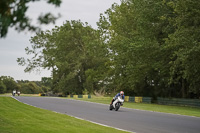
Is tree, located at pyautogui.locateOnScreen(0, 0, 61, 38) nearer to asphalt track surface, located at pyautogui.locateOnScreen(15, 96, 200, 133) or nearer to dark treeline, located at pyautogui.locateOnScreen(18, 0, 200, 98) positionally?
asphalt track surface, located at pyautogui.locateOnScreen(15, 96, 200, 133)

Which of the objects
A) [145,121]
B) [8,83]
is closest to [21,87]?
[8,83]

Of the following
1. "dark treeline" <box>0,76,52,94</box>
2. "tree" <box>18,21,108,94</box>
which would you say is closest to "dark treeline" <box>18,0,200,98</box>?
"tree" <box>18,21,108,94</box>

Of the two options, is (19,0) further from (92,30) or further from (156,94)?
(92,30)

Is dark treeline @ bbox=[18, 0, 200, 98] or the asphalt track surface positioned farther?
dark treeline @ bbox=[18, 0, 200, 98]

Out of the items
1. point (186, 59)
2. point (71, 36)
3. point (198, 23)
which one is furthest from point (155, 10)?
point (71, 36)

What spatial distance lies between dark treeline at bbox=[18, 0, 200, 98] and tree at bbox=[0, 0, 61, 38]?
2590 centimetres

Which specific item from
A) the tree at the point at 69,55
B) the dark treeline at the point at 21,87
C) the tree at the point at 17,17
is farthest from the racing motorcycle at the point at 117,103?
the dark treeline at the point at 21,87

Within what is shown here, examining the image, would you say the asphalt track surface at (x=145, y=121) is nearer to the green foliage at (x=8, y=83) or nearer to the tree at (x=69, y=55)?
the tree at (x=69, y=55)

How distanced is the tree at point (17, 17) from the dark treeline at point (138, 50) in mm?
25899

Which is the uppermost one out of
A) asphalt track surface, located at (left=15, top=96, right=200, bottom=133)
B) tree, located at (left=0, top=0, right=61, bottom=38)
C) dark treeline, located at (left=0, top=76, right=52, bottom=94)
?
dark treeline, located at (left=0, top=76, right=52, bottom=94)

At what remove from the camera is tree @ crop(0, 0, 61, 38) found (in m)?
4.96

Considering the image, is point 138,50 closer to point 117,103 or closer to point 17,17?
point 117,103

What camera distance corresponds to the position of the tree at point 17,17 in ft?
16.3

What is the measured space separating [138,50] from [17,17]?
34.2m
